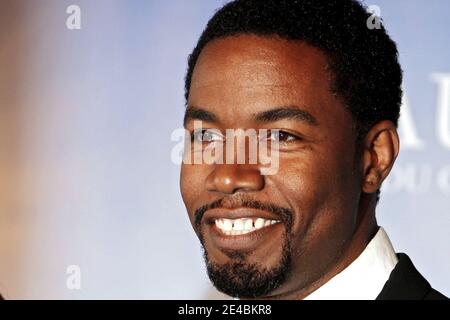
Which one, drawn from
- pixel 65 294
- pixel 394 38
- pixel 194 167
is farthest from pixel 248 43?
pixel 65 294

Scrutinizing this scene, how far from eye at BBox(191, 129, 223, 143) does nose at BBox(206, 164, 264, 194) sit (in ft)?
0.26

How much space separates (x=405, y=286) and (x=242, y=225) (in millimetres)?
273

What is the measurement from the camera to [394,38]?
1661 mm

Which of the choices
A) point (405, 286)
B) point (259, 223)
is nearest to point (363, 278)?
point (405, 286)

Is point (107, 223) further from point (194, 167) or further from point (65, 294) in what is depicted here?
point (194, 167)

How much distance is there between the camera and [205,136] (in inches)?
52.9

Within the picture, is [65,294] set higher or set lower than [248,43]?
lower

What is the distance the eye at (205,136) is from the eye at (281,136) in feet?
0.30

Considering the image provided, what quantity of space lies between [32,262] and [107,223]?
0.23 meters

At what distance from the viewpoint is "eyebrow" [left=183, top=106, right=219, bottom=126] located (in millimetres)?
1279

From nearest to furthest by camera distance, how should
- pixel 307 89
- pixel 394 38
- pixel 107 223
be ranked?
pixel 307 89 < pixel 394 38 < pixel 107 223

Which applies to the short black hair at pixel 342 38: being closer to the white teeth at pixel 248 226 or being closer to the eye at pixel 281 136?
the eye at pixel 281 136

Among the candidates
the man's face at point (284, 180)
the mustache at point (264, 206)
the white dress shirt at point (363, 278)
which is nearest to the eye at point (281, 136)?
the man's face at point (284, 180)

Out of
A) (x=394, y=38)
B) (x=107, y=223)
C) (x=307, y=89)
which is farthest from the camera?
(x=107, y=223)
